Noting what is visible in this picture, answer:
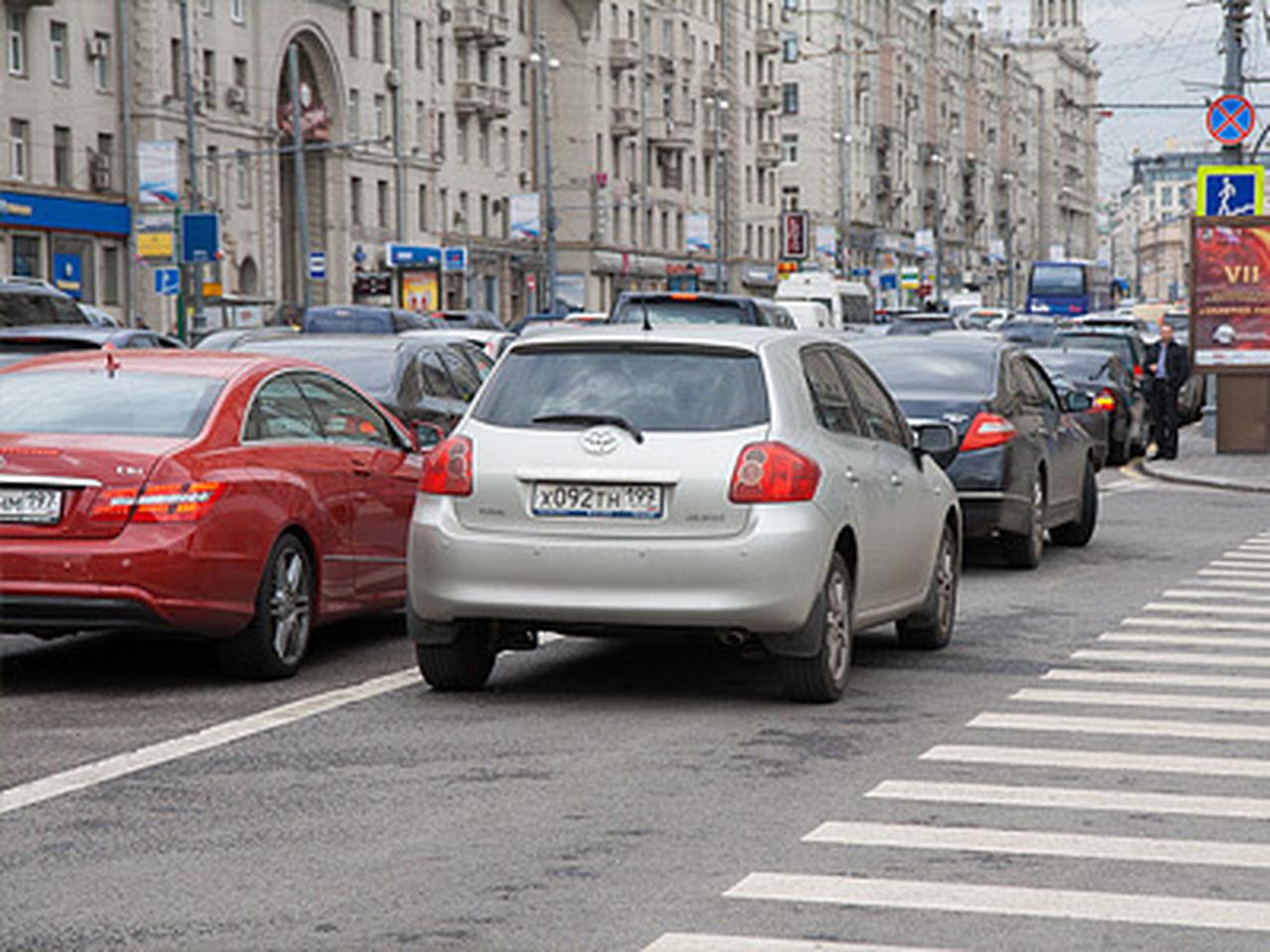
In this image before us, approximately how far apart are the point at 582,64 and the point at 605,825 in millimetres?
89693

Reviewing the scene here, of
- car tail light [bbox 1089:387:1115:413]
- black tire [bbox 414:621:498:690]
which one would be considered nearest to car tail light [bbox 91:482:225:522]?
black tire [bbox 414:621:498:690]

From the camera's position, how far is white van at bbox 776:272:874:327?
6259cm

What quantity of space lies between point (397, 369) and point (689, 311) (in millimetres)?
13302

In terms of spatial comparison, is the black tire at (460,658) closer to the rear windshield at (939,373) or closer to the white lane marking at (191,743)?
the white lane marking at (191,743)

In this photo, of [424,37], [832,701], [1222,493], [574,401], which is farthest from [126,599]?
[424,37]

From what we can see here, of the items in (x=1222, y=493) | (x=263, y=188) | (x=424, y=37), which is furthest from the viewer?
(x=424, y=37)

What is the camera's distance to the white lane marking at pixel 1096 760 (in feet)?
28.1

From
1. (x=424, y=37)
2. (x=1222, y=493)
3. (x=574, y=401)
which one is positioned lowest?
(x=1222, y=493)

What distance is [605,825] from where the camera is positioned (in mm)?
7332

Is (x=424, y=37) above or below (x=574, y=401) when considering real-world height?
above

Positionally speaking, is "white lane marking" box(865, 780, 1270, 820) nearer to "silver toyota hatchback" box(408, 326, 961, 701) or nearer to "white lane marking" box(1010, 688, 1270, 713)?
"silver toyota hatchback" box(408, 326, 961, 701)

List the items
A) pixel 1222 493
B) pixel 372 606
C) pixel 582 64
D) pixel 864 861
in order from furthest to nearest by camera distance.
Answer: pixel 582 64 < pixel 1222 493 < pixel 372 606 < pixel 864 861

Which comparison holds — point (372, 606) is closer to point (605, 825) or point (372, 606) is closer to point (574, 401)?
point (574, 401)

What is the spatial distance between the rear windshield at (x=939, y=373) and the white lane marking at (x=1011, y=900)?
10730 mm
